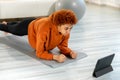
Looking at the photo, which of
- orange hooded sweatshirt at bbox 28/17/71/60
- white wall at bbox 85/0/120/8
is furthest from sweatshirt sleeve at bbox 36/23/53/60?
white wall at bbox 85/0/120/8

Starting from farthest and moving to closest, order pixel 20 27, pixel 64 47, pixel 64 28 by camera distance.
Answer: pixel 20 27 → pixel 64 47 → pixel 64 28

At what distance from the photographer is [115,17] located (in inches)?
185

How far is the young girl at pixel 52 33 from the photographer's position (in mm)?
2348

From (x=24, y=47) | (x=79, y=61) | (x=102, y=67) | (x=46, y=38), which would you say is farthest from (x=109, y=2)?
(x=102, y=67)

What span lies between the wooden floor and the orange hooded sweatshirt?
4.9 inches

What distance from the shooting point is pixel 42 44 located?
8.02ft

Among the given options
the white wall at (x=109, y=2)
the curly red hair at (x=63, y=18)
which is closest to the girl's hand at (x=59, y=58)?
the curly red hair at (x=63, y=18)

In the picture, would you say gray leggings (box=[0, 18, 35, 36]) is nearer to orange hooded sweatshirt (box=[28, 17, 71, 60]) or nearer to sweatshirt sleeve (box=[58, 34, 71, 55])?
orange hooded sweatshirt (box=[28, 17, 71, 60])

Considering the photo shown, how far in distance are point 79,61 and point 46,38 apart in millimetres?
422

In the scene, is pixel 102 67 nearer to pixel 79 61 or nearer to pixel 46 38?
pixel 79 61

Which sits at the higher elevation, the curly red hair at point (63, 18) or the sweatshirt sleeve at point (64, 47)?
the curly red hair at point (63, 18)

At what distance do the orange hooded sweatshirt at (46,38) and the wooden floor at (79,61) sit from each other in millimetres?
125

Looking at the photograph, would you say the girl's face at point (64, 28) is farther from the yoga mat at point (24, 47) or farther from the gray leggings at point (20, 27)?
the gray leggings at point (20, 27)

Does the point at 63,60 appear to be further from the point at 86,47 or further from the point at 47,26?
the point at 86,47
